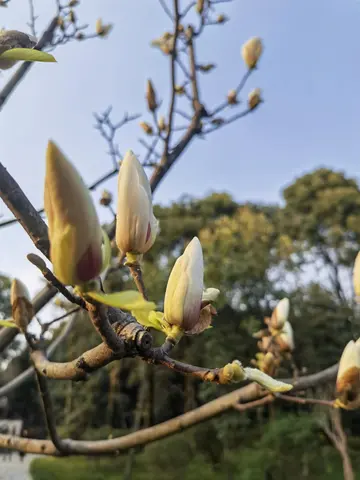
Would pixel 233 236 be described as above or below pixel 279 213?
below

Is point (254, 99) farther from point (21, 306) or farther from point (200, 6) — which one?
point (21, 306)

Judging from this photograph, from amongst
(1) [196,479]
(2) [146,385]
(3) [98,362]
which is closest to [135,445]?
(3) [98,362]

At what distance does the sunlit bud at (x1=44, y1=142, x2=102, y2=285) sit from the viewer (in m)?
0.31

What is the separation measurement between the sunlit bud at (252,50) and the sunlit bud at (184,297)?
3.52ft

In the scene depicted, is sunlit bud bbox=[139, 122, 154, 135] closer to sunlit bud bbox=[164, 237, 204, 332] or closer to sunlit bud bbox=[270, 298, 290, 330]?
sunlit bud bbox=[270, 298, 290, 330]

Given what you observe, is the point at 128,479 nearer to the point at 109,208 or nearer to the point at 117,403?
the point at 117,403

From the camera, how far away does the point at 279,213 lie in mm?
11531

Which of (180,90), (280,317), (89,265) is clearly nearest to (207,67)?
(180,90)

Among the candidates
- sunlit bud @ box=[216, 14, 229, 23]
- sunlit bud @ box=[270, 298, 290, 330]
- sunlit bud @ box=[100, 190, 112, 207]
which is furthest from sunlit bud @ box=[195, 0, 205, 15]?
sunlit bud @ box=[270, 298, 290, 330]

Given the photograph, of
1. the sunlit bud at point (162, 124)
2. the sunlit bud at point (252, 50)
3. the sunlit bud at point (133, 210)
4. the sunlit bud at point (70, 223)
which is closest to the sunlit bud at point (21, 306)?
the sunlit bud at point (133, 210)

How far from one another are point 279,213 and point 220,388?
22.3 feet

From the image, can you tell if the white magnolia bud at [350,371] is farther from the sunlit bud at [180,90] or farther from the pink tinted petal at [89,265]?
the sunlit bud at [180,90]

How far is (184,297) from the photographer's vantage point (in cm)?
46

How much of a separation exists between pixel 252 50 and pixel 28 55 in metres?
1.08
